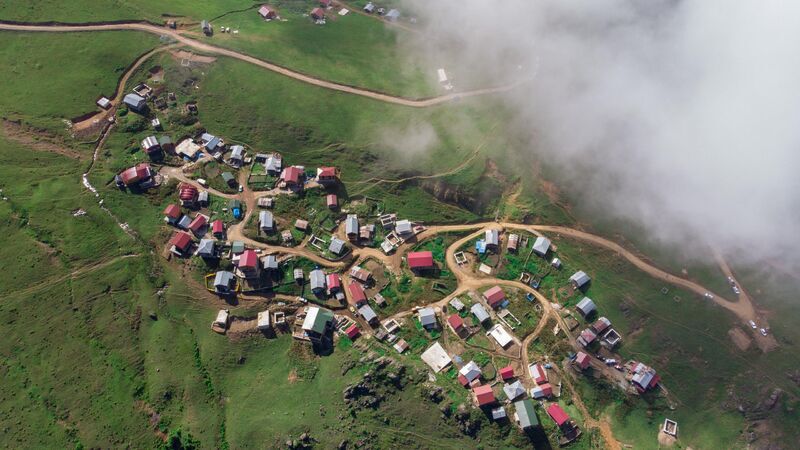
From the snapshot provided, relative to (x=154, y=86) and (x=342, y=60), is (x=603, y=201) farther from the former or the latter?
(x=154, y=86)

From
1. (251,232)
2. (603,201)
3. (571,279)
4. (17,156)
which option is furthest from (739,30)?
(17,156)

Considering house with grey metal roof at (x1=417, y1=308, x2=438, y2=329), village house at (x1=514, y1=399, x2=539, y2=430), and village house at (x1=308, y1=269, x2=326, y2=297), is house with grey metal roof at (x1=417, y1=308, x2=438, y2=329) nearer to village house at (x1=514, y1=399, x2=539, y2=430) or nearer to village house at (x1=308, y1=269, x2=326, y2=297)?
village house at (x1=308, y1=269, x2=326, y2=297)

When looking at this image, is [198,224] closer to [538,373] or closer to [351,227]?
[351,227]

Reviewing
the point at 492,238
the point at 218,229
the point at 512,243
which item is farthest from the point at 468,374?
the point at 218,229

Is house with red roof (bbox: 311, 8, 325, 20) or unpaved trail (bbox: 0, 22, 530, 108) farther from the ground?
house with red roof (bbox: 311, 8, 325, 20)

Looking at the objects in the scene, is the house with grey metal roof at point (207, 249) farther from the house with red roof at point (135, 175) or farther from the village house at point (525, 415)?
the village house at point (525, 415)

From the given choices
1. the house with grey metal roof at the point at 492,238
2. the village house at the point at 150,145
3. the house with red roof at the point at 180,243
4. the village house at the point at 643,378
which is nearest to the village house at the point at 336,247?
the house with red roof at the point at 180,243

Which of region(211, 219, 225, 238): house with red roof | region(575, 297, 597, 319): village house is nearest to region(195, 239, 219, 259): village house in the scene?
region(211, 219, 225, 238): house with red roof
